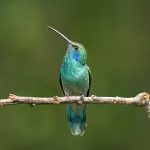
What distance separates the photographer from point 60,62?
43.6 feet

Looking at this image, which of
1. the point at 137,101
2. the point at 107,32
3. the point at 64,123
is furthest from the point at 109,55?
the point at 137,101

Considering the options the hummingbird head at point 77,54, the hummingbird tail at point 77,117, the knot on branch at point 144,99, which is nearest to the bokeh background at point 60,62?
the hummingbird tail at point 77,117

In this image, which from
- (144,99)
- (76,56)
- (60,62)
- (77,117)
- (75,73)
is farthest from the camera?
(60,62)

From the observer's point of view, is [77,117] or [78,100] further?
[77,117]

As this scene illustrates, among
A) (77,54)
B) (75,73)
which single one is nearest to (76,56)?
(77,54)

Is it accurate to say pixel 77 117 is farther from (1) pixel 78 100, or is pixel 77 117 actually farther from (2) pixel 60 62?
(2) pixel 60 62

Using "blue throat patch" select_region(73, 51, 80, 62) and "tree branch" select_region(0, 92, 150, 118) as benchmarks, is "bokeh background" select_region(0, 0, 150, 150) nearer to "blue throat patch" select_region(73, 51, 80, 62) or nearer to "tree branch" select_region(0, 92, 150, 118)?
"blue throat patch" select_region(73, 51, 80, 62)

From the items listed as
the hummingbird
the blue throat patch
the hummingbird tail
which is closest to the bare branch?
the hummingbird

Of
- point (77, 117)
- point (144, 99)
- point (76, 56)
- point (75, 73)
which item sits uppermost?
point (76, 56)

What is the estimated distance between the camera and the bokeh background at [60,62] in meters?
13.3

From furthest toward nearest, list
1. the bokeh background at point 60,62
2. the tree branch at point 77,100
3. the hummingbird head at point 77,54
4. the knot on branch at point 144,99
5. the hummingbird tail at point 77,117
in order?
the bokeh background at point 60,62, the hummingbird tail at point 77,117, the hummingbird head at point 77,54, the knot on branch at point 144,99, the tree branch at point 77,100

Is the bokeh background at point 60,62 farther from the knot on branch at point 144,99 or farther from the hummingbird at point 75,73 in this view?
the knot on branch at point 144,99

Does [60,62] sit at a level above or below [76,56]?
above

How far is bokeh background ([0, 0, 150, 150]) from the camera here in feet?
43.5
